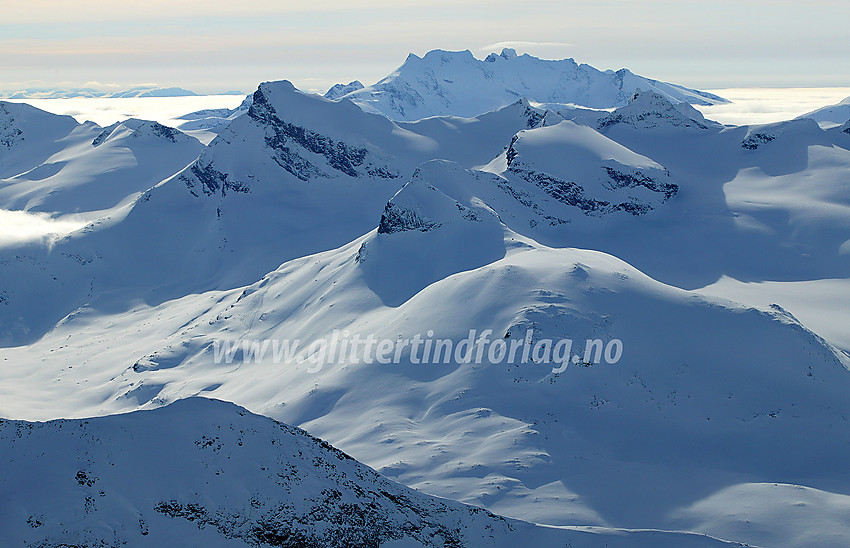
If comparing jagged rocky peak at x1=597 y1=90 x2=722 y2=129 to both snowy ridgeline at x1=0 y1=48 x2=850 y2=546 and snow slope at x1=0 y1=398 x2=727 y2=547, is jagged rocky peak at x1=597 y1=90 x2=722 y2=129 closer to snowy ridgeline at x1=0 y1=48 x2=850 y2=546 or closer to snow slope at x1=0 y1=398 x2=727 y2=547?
snowy ridgeline at x1=0 y1=48 x2=850 y2=546

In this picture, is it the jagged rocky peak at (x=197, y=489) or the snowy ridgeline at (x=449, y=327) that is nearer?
the jagged rocky peak at (x=197, y=489)

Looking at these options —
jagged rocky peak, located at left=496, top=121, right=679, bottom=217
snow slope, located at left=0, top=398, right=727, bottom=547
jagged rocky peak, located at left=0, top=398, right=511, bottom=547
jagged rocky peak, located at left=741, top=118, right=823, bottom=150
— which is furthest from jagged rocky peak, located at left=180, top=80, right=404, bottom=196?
jagged rocky peak, located at left=0, top=398, right=511, bottom=547

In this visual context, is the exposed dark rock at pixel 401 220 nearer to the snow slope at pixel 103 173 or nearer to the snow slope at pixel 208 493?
the snow slope at pixel 208 493

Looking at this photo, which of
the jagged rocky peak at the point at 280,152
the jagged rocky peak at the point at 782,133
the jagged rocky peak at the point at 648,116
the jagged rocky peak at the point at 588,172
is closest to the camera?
the jagged rocky peak at the point at 588,172

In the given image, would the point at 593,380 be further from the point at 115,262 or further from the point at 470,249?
the point at 115,262

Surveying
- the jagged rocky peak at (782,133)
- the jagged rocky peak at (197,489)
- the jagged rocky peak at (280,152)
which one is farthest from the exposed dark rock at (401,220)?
the jagged rocky peak at (782,133)

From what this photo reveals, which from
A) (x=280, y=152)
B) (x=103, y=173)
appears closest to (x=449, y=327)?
(x=280, y=152)
